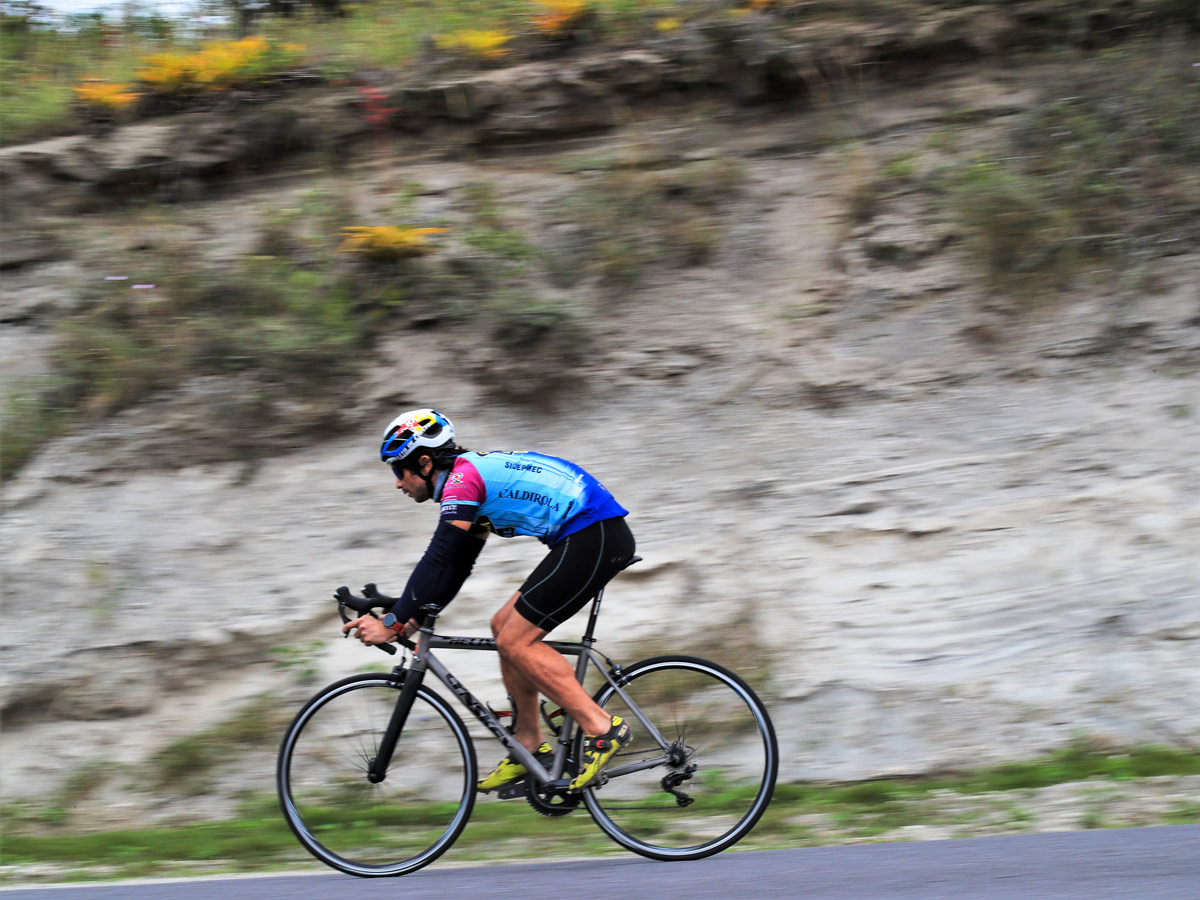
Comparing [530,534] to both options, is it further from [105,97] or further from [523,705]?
[105,97]

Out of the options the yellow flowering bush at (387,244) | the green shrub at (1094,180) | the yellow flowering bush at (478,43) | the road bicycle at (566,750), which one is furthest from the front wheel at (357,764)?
the yellow flowering bush at (478,43)

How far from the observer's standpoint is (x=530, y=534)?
4469 mm

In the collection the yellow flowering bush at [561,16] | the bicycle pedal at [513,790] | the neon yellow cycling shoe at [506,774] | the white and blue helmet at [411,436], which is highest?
the yellow flowering bush at [561,16]

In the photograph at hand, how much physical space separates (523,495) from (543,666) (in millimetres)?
758

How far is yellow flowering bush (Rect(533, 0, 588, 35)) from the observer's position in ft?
30.6

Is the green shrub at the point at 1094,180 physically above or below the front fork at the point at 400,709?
above

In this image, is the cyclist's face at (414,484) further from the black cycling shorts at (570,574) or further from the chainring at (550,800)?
the chainring at (550,800)

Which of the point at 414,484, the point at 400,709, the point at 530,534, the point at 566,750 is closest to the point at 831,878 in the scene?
the point at 566,750

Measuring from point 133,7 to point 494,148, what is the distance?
4869 mm

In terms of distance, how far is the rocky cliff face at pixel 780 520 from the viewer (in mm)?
5984

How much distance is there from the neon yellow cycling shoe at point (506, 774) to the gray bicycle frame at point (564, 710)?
4cm

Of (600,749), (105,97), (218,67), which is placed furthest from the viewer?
(218,67)

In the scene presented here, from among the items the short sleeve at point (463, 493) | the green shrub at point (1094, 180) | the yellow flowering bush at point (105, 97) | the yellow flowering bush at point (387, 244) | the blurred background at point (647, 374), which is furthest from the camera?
the yellow flowering bush at point (105, 97)

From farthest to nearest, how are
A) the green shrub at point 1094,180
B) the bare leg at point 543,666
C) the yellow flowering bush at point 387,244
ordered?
the yellow flowering bush at point 387,244 → the green shrub at point 1094,180 → the bare leg at point 543,666
